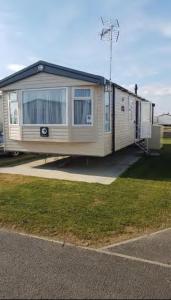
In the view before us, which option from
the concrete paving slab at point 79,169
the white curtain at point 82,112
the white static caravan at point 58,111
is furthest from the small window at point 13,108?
the white curtain at point 82,112

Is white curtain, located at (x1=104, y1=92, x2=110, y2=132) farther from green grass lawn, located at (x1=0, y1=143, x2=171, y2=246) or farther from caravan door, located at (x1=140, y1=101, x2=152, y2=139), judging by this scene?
caravan door, located at (x1=140, y1=101, x2=152, y2=139)

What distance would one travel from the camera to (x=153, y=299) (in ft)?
10.6

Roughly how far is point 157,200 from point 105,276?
3284 millimetres

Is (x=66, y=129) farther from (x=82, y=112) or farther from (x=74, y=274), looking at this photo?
(x=74, y=274)

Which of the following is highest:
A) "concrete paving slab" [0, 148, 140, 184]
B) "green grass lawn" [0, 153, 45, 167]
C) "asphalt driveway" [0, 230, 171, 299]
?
"green grass lawn" [0, 153, 45, 167]

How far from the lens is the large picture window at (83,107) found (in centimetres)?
1020

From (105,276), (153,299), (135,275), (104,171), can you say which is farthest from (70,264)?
(104,171)

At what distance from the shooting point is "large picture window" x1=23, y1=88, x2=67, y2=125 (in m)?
10.4

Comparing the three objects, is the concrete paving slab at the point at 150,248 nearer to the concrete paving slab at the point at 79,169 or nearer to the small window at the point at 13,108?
the concrete paving slab at the point at 79,169

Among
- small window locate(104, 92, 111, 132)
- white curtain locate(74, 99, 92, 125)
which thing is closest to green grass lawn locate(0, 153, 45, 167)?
white curtain locate(74, 99, 92, 125)

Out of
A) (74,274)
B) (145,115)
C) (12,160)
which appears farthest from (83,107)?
(145,115)

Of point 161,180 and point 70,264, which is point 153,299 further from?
point 161,180

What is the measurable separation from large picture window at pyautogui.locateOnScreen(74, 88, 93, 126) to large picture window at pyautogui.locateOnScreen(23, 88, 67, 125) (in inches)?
14.3

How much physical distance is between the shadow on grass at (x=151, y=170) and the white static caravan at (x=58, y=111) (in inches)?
46.6
